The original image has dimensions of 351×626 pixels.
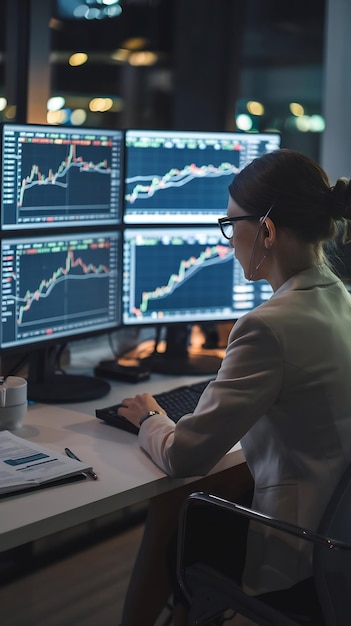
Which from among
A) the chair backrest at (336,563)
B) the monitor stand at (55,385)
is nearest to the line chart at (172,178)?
the monitor stand at (55,385)

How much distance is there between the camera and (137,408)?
207cm

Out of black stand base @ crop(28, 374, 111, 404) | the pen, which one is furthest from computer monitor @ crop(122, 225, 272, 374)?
the pen

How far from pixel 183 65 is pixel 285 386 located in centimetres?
216

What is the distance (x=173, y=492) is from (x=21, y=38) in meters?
1.45

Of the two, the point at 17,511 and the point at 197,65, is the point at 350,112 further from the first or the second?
the point at 17,511

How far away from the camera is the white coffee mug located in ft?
6.54

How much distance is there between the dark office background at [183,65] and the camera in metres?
3.06

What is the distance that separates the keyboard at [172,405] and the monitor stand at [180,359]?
7.6 inches

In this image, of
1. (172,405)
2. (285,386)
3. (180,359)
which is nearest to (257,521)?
(285,386)

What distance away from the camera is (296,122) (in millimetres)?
3883

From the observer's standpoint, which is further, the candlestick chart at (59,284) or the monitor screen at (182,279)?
the monitor screen at (182,279)

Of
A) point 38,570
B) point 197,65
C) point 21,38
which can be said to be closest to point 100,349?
point 38,570

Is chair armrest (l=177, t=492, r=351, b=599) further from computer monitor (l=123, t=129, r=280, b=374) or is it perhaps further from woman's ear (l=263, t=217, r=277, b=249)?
computer monitor (l=123, t=129, r=280, b=374)

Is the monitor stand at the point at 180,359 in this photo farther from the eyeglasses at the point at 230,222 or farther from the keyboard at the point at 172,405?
the eyeglasses at the point at 230,222
